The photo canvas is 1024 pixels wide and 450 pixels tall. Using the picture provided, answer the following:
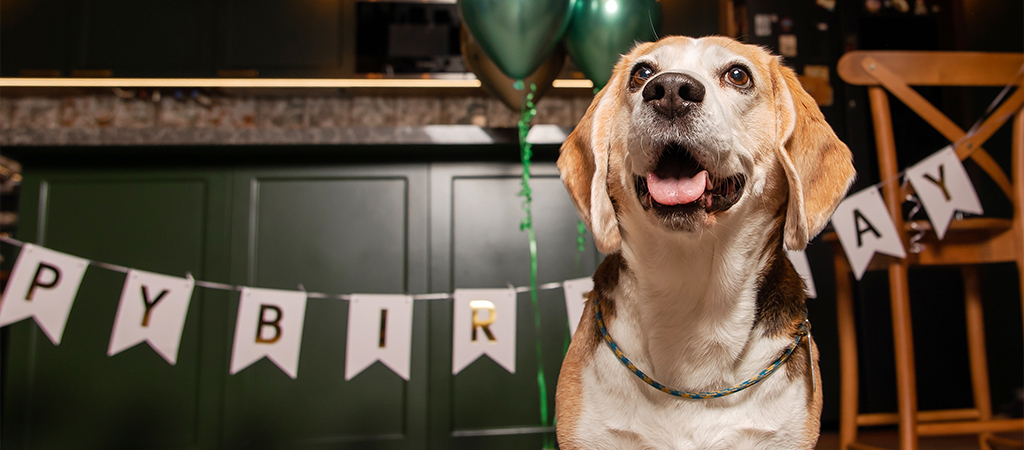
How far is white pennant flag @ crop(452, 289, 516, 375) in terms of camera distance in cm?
→ 163

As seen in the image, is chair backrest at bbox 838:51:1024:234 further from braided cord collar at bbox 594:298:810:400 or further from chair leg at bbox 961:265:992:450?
braided cord collar at bbox 594:298:810:400

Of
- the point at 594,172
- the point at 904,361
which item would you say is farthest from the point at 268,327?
the point at 904,361

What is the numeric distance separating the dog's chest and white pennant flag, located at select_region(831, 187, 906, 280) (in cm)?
93

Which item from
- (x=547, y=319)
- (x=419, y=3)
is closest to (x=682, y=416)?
(x=547, y=319)

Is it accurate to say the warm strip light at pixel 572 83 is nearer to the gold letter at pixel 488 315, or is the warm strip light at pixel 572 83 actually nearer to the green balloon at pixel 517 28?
the green balloon at pixel 517 28

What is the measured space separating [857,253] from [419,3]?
3.47 metres

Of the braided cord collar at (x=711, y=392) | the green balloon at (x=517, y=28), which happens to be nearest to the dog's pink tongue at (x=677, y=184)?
the braided cord collar at (x=711, y=392)

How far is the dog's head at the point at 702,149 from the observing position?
2.33 ft

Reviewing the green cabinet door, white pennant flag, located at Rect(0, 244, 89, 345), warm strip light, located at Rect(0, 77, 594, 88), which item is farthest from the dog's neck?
warm strip light, located at Rect(0, 77, 594, 88)

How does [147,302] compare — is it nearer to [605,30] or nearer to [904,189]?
[605,30]

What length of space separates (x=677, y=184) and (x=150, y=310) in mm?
1685

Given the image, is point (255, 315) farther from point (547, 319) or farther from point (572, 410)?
point (572, 410)

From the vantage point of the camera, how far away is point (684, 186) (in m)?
0.72

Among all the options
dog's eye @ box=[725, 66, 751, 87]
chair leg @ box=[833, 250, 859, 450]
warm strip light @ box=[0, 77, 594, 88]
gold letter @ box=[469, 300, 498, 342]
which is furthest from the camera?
warm strip light @ box=[0, 77, 594, 88]
